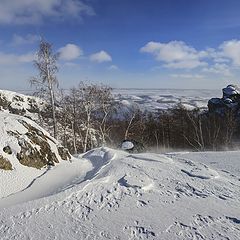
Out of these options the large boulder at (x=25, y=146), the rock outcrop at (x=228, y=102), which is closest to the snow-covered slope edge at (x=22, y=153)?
the large boulder at (x=25, y=146)

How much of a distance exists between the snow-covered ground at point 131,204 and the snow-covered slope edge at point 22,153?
1.54 feet

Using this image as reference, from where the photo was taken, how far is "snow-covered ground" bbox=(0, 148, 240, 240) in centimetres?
733

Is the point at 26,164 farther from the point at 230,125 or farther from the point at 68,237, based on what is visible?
the point at 230,125

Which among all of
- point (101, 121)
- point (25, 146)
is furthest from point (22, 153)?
point (101, 121)

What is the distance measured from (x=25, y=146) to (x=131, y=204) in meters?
5.60

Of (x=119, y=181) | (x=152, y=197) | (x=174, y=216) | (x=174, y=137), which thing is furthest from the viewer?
(x=174, y=137)

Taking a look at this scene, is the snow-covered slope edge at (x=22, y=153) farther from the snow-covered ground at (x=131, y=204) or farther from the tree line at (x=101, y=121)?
the tree line at (x=101, y=121)

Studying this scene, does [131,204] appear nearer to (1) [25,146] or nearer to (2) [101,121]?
A: (1) [25,146]

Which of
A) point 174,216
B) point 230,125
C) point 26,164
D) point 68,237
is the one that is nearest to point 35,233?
point 68,237

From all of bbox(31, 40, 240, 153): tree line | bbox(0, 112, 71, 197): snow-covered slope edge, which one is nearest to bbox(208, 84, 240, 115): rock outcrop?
bbox(31, 40, 240, 153): tree line

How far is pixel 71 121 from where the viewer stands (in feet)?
101

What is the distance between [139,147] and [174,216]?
14.2 meters

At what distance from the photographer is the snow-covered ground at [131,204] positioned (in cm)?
733

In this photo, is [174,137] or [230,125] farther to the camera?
[174,137]
